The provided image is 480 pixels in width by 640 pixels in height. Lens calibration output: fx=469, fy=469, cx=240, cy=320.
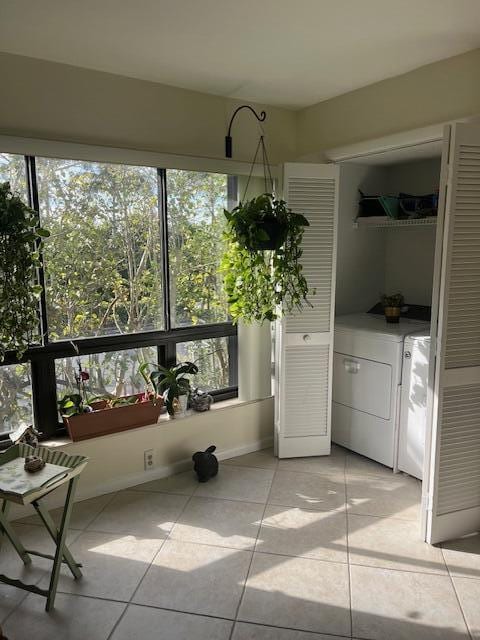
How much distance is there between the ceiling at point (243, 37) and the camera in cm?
193

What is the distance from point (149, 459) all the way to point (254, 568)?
1049 millimetres

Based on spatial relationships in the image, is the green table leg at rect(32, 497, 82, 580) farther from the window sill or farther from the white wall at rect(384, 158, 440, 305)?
the white wall at rect(384, 158, 440, 305)

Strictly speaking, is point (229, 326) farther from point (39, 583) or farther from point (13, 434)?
point (39, 583)

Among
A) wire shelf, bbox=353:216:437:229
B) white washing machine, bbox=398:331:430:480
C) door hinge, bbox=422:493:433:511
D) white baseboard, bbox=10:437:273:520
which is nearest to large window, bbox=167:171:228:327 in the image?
white baseboard, bbox=10:437:273:520

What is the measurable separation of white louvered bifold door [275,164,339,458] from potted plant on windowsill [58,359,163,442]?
885 millimetres

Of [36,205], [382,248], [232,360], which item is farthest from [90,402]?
[382,248]

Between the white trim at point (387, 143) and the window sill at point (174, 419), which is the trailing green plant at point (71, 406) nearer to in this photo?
the window sill at point (174, 419)

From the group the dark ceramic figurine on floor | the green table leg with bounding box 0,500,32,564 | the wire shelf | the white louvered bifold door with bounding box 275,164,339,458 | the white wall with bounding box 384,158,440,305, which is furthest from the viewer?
the white wall with bounding box 384,158,440,305

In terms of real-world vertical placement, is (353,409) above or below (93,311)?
below

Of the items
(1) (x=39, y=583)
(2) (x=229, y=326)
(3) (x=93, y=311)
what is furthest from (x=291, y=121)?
(1) (x=39, y=583)

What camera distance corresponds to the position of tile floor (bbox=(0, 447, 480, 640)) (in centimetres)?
181

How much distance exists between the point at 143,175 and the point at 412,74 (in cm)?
166

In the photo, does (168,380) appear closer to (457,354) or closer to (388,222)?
(457,354)

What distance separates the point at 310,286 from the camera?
3088 mm
